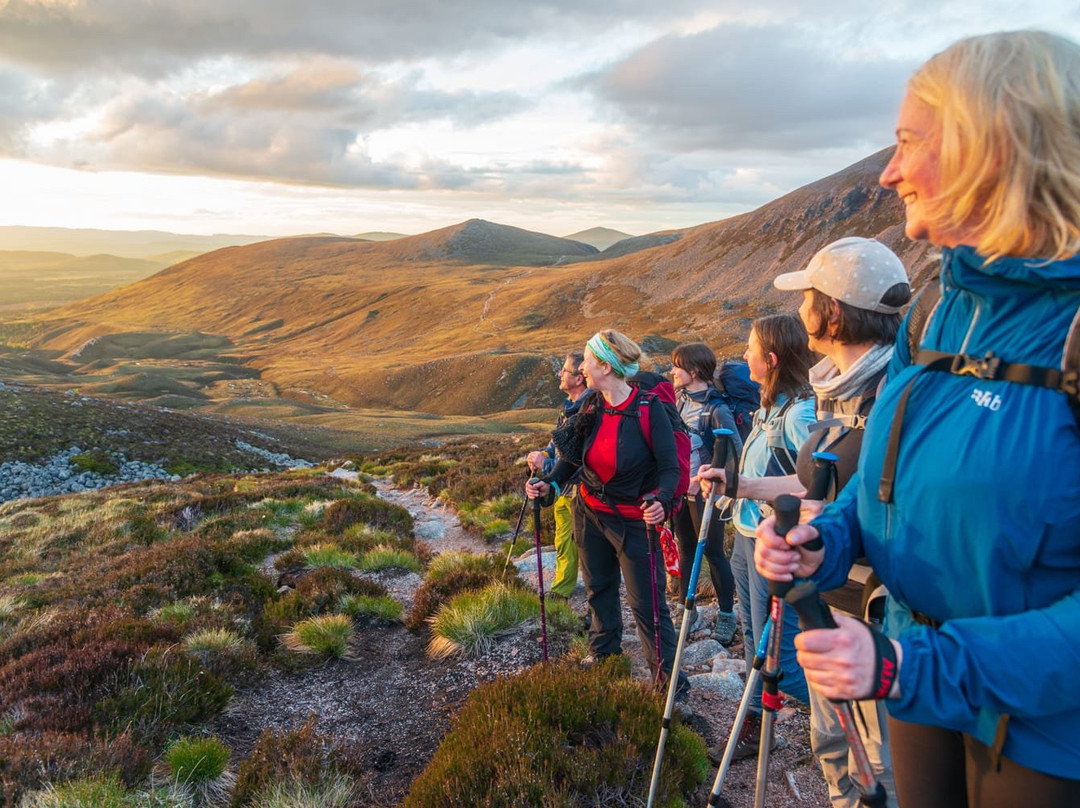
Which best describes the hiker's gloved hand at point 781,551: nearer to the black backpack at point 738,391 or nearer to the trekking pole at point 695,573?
the trekking pole at point 695,573

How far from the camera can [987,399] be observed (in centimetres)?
167

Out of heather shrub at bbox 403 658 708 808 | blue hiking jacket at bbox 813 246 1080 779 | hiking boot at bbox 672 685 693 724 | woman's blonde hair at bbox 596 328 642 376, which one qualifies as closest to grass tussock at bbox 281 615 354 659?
heather shrub at bbox 403 658 708 808

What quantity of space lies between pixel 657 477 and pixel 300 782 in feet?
10.7

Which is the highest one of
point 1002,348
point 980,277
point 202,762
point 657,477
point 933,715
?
point 980,277

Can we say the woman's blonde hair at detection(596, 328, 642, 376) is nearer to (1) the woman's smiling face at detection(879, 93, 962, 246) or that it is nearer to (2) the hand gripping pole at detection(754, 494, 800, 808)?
(2) the hand gripping pole at detection(754, 494, 800, 808)

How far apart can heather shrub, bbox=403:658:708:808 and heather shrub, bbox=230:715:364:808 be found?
2.42 ft

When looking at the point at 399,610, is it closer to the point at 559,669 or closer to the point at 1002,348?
the point at 559,669

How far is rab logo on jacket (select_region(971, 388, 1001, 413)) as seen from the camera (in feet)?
5.38

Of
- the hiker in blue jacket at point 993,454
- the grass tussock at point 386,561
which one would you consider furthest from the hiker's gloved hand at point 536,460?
the grass tussock at point 386,561

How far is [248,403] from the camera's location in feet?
201

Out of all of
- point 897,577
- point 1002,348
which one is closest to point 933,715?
point 897,577

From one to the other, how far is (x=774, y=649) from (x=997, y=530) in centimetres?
104

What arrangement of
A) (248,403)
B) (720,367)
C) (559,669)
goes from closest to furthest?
(559,669) < (720,367) < (248,403)

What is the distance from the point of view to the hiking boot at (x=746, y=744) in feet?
15.0
